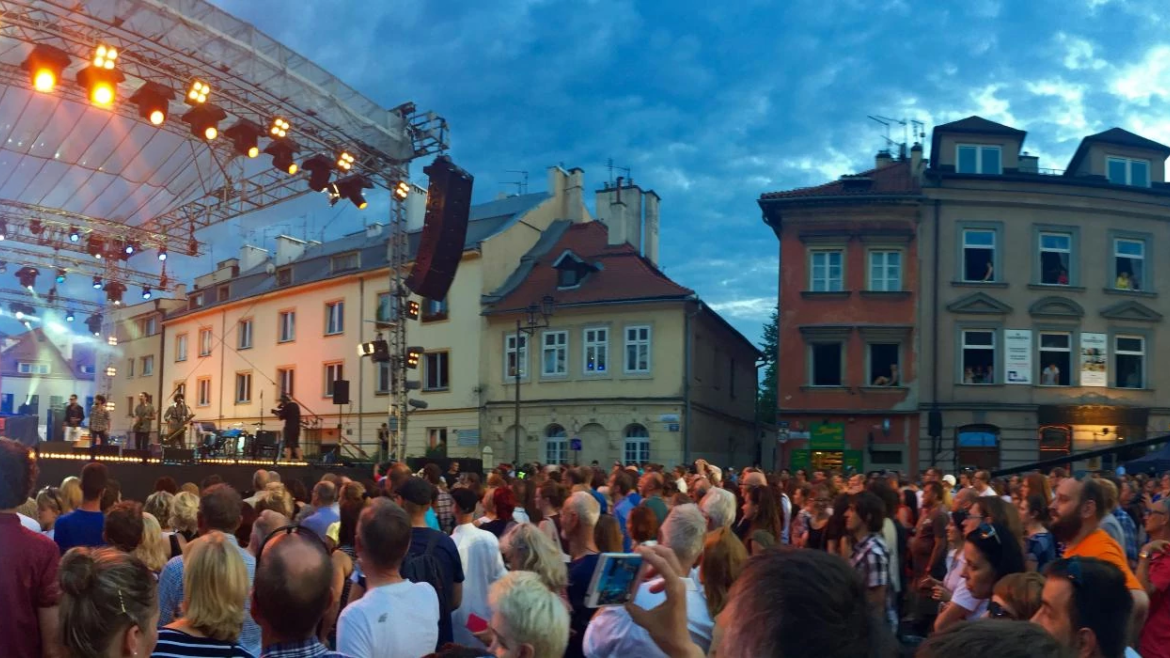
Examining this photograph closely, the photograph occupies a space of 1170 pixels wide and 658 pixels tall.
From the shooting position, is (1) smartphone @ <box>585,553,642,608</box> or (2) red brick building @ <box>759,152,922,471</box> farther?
(2) red brick building @ <box>759,152,922,471</box>

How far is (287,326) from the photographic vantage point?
43.8m

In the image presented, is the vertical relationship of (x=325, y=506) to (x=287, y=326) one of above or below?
below

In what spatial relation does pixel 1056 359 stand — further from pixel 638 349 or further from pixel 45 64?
pixel 45 64

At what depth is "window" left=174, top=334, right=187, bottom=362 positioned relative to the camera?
50031 mm

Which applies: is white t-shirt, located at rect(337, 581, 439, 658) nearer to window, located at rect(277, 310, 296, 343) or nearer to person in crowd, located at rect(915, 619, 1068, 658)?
person in crowd, located at rect(915, 619, 1068, 658)

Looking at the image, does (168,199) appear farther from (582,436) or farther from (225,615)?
(225,615)

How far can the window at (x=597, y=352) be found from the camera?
113 feet

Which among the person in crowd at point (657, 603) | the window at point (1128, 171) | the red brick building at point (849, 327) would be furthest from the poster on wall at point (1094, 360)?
the person in crowd at point (657, 603)

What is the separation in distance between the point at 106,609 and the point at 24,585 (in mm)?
1296

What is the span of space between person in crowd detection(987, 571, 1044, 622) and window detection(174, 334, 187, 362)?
166 ft

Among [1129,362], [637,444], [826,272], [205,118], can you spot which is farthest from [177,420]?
[1129,362]

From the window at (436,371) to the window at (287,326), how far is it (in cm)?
843

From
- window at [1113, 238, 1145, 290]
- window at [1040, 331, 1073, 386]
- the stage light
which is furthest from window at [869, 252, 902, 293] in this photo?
the stage light

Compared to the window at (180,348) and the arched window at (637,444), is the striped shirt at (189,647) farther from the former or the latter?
the window at (180,348)
